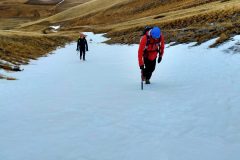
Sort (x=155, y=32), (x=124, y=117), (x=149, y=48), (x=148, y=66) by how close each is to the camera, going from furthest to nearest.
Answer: (x=148, y=66) < (x=149, y=48) < (x=155, y=32) < (x=124, y=117)

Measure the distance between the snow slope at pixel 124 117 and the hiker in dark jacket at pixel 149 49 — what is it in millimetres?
729

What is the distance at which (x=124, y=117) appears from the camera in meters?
9.38

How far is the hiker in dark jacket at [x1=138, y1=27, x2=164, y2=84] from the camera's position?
13.1 meters

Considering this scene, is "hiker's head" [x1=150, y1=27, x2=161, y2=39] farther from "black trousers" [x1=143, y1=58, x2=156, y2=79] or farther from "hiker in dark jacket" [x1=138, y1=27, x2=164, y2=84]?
"black trousers" [x1=143, y1=58, x2=156, y2=79]

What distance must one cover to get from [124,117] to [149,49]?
194 inches

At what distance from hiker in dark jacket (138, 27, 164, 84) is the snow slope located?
2.39 feet

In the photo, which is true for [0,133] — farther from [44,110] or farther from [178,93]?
[178,93]

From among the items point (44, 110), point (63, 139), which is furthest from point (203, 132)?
point (44, 110)

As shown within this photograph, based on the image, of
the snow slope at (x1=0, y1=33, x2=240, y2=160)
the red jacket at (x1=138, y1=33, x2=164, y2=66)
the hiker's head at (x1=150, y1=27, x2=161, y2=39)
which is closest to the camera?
the snow slope at (x1=0, y1=33, x2=240, y2=160)

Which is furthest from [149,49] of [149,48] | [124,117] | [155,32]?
[124,117]

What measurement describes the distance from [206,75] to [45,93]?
20.7 feet

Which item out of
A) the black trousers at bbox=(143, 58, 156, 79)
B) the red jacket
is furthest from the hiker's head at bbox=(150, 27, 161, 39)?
the black trousers at bbox=(143, 58, 156, 79)

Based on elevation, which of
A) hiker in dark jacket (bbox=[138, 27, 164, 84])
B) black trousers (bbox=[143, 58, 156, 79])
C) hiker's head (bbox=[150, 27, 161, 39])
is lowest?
black trousers (bbox=[143, 58, 156, 79])

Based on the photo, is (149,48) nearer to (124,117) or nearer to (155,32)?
(155,32)
